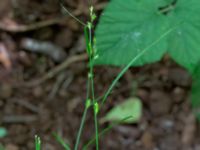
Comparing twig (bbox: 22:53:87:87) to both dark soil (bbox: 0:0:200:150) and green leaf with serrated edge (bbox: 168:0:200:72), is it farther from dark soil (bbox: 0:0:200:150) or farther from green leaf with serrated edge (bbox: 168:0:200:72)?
green leaf with serrated edge (bbox: 168:0:200:72)

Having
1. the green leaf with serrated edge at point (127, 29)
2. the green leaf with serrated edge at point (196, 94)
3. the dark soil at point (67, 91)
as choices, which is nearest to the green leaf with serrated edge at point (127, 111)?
the dark soil at point (67, 91)

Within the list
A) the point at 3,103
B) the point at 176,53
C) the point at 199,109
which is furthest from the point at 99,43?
the point at 3,103

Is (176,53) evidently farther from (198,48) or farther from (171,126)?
(171,126)

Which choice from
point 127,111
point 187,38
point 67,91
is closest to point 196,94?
point 127,111

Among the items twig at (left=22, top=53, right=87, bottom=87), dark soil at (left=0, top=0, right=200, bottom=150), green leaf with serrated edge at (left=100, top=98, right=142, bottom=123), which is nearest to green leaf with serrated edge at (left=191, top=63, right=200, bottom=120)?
dark soil at (left=0, top=0, right=200, bottom=150)

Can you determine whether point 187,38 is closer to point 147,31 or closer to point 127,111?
point 147,31

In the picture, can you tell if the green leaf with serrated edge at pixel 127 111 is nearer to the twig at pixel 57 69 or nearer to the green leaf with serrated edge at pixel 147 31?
the twig at pixel 57 69
